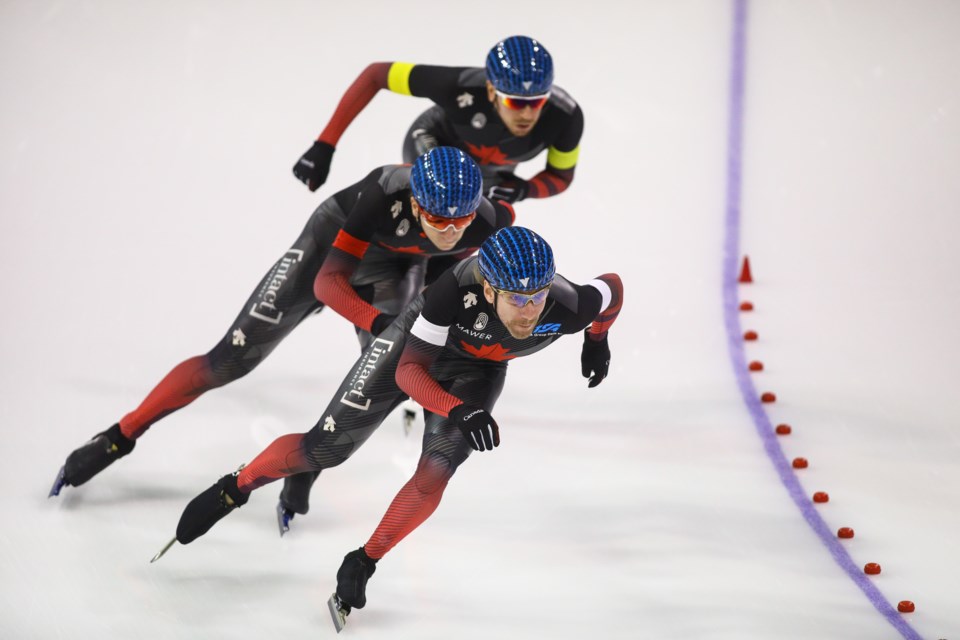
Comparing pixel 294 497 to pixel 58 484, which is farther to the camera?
pixel 58 484

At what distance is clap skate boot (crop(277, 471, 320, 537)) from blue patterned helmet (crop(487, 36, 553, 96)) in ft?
5.97

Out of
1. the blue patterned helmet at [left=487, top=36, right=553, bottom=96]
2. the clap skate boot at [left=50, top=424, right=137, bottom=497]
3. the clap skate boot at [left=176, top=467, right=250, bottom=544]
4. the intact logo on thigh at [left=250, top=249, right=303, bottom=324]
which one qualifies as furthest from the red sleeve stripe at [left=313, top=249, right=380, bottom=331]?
the clap skate boot at [left=50, top=424, right=137, bottom=497]

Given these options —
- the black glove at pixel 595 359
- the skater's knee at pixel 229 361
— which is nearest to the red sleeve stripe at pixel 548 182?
the black glove at pixel 595 359

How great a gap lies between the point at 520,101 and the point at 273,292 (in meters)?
1.33

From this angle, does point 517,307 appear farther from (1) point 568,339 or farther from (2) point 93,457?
(1) point 568,339

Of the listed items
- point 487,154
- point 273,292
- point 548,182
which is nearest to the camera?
point 273,292

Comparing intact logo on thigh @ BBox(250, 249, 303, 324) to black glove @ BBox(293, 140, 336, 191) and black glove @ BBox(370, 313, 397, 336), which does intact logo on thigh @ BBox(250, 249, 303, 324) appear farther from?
black glove @ BBox(370, 313, 397, 336)

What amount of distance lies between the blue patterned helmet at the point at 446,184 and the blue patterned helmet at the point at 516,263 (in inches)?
18.9

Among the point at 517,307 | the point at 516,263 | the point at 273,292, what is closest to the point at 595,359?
the point at 517,307

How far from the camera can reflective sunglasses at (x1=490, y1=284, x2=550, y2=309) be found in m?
4.20

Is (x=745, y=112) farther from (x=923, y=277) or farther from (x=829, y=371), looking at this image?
(x=829, y=371)

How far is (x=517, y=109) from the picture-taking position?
543cm

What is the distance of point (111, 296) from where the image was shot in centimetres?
697

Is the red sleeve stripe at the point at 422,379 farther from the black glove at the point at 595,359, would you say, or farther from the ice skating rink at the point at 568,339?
the ice skating rink at the point at 568,339
